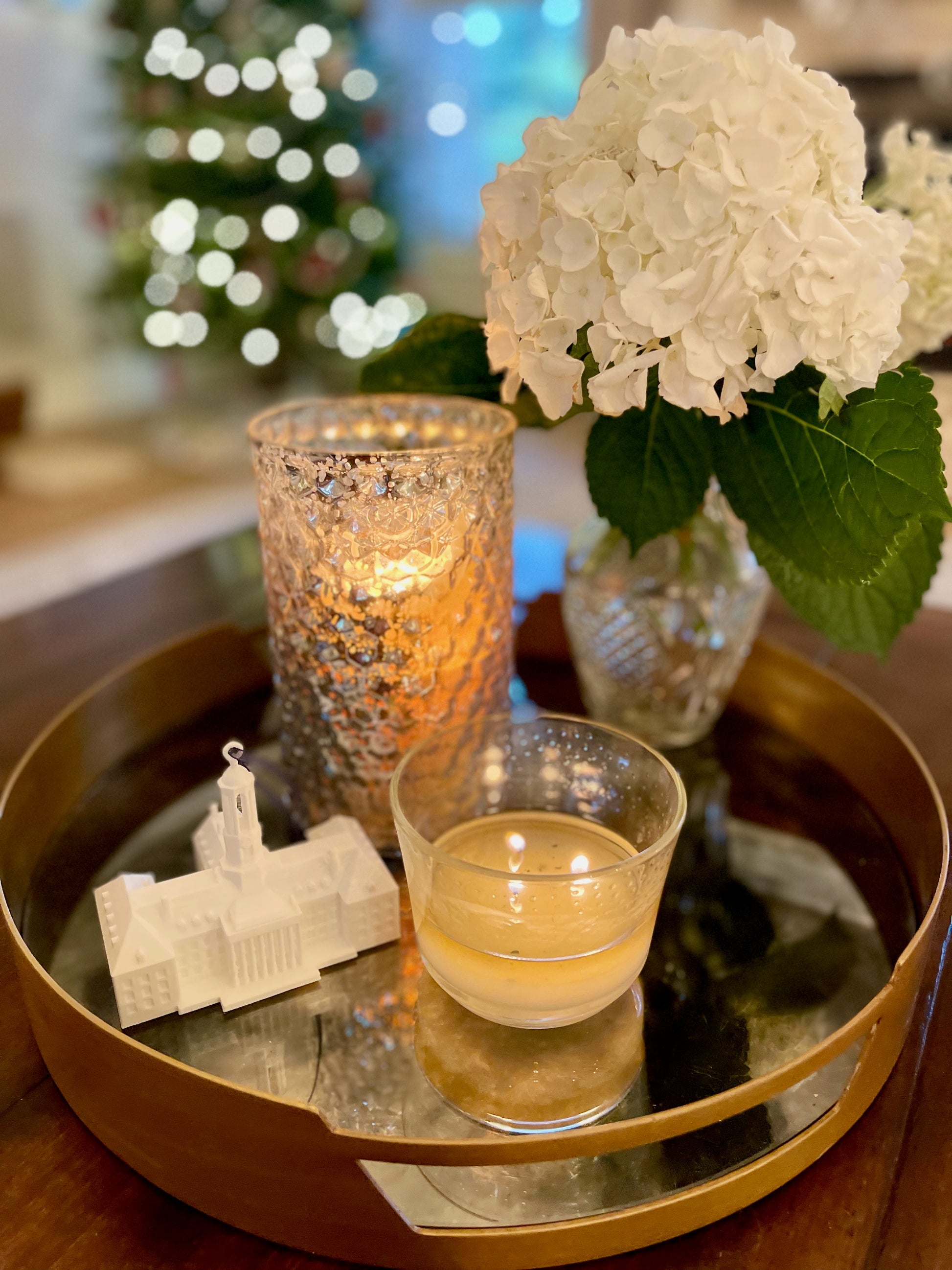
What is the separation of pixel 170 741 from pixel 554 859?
0.34m

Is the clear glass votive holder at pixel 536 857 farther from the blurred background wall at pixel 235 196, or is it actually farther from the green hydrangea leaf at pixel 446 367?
the blurred background wall at pixel 235 196

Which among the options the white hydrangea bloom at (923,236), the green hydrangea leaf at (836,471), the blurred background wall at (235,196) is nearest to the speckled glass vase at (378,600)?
the green hydrangea leaf at (836,471)

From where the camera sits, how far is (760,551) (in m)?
0.59

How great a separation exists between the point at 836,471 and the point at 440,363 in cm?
26

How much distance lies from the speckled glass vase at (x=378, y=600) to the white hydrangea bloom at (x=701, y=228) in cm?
10

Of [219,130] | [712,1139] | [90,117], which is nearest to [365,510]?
[712,1139]

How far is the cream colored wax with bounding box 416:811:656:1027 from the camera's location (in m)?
0.45

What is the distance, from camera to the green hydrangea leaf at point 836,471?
1.61ft

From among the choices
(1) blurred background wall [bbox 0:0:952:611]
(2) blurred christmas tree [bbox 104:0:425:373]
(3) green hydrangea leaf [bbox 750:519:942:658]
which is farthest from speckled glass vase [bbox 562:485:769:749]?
(2) blurred christmas tree [bbox 104:0:425:373]

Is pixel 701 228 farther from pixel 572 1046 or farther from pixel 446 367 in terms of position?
pixel 572 1046

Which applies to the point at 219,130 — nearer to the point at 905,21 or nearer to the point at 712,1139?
the point at 905,21

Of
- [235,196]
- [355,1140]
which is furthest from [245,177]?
[355,1140]

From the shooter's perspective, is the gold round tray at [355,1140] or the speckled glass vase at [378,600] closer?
the gold round tray at [355,1140]

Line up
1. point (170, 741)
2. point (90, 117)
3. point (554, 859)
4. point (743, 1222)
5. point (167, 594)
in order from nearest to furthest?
1. point (743, 1222)
2. point (554, 859)
3. point (170, 741)
4. point (167, 594)
5. point (90, 117)
